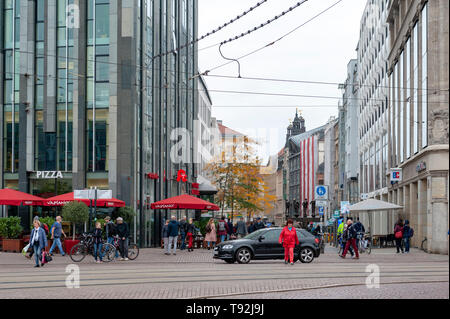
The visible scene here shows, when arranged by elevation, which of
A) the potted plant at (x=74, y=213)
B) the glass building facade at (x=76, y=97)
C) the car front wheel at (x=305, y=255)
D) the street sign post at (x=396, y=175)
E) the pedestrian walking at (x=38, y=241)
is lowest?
the car front wheel at (x=305, y=255)

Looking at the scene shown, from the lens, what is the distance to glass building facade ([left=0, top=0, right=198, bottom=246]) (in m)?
38.7

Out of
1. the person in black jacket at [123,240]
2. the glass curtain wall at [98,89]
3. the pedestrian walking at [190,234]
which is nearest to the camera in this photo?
the person in black jacket at [123,240]

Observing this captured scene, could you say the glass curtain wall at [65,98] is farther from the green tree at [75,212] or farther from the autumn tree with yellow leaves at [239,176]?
the autumn tree with yellow leaves at [239,176]

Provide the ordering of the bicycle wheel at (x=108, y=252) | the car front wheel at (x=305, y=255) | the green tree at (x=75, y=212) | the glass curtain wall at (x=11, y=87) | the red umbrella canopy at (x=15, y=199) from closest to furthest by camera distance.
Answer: the car front wheel at (x=305, y=255)
the bicycle wheel at (x=108, y=252)
the green tree at (x=75, y=212)
the red umbrella canopy at (x=15, y=199)
the glass curtain wall at (x=11, y=87)

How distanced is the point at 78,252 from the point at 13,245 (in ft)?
27.4

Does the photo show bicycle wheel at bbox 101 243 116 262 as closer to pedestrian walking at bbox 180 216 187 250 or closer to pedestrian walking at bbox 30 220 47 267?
pedestrian walking at bbox 30 220 47 267

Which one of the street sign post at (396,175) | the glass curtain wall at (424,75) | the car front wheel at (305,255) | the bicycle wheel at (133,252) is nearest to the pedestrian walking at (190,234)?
the bicycle wheel at (133,252)

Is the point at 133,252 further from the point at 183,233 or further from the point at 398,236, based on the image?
the point at 398,236

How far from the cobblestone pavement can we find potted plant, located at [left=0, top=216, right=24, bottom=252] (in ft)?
31.0

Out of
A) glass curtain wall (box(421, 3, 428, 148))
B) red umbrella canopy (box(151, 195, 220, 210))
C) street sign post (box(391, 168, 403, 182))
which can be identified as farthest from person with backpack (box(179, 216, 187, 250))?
street sign post (box(391, 168, 403, 182))

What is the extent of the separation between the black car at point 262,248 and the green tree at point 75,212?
7336 mm

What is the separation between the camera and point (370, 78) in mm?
66938

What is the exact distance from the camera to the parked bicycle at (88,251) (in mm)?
26047
